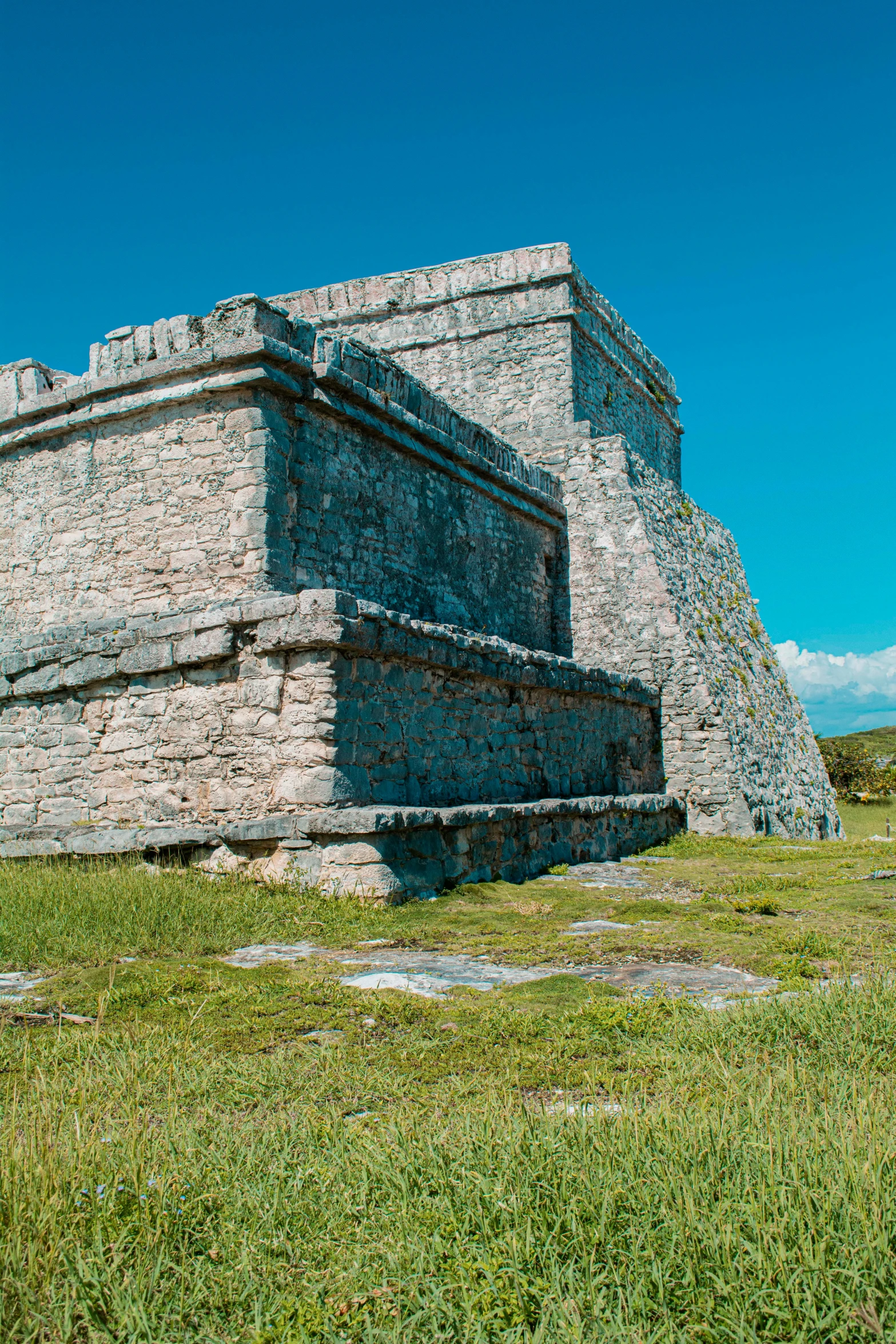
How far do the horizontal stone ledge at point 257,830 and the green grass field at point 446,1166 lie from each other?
230cm

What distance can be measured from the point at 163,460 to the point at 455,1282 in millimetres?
8103

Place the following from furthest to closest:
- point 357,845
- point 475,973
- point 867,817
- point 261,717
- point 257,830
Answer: point 867,817, point 261,717, point 257,830, point 357,845, point 475,973

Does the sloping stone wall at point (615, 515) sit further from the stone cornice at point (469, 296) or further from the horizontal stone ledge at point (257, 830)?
the horizontal stone ledge at point (257, 830)

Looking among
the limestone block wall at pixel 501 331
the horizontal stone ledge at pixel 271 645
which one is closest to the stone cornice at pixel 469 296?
the limestone block wall at pixel 501 331

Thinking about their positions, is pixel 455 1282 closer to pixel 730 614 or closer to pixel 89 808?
pixel 89 808

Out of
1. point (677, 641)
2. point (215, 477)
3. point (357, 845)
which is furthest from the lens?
point (677, 641)

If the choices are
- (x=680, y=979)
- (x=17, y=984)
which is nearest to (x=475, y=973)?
(x=680, y=979)

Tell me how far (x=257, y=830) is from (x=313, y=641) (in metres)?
1.52

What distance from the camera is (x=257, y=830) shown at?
7.19m

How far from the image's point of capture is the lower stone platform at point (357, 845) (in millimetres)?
6930

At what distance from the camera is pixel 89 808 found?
8328mm

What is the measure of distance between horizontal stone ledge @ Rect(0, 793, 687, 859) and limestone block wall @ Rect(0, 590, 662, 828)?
0.50 feet

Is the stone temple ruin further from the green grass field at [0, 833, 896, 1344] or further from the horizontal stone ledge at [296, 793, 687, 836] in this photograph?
the green grass field at [0, 833, 896, 1344]

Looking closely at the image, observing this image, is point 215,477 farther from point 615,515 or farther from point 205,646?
point 615,515
